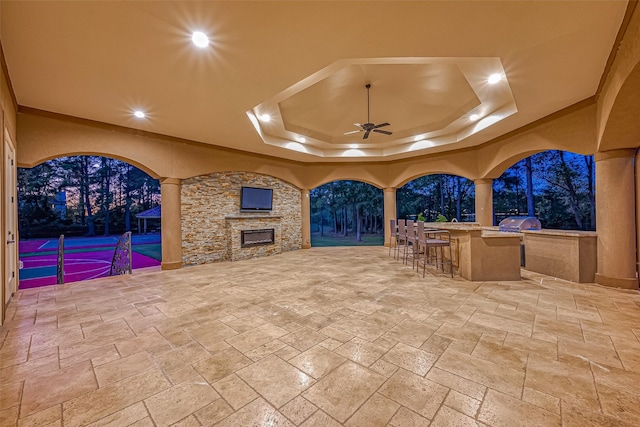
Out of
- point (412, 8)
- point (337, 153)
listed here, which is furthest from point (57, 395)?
point (337, 153)

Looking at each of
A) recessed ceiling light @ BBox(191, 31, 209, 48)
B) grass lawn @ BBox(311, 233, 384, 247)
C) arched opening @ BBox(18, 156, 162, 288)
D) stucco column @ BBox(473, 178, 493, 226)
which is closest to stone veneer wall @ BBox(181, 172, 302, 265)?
recessed ceiling light @ BBox(191, 31, 209, 48)

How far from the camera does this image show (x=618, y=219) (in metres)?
3.97

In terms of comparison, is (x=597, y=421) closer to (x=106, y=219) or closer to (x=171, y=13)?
(x=171, y=13)

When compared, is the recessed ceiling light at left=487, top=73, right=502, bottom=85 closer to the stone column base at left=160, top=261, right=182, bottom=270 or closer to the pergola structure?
the pergola structure

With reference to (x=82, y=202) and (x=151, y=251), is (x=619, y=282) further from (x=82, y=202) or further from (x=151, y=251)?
(x=82, y=202)

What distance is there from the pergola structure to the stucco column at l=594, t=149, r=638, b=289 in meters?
0.02

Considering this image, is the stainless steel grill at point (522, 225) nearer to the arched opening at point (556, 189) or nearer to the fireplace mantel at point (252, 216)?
the arched opening at point (556, 189)

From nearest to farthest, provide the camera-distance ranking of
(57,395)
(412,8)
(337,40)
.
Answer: (57,395)
(412,8)
(337,40)

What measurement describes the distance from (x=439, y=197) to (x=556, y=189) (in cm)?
519

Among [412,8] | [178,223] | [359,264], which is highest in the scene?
[412,8]

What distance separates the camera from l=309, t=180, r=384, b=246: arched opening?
565 inches

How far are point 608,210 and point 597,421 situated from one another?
415 cm

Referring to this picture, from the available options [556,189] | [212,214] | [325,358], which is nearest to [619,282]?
[325,358]

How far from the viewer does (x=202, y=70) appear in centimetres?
321
